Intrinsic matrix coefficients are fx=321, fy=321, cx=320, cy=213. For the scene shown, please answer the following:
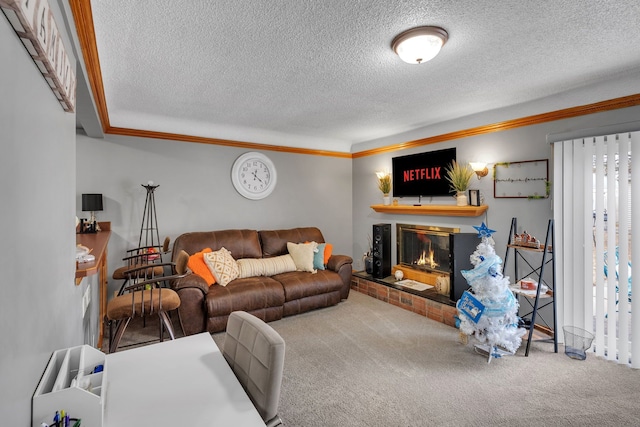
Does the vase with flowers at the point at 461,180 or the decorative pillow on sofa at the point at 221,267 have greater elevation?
the vase with flowers at the point at 461,180

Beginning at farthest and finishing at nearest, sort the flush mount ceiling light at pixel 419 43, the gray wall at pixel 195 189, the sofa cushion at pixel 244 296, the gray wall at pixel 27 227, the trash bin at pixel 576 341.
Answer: the gray wall at pixel 195 189, the sofa cushion at pixel 244 296, the trash bin at pixel 576 341, the flush mount ceiling light at pixel 419 43, the gray wall at pixel 27 227

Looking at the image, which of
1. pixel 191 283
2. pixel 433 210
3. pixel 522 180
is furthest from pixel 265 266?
pixel 522 180

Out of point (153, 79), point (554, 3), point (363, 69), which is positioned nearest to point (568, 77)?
point (554, 3)

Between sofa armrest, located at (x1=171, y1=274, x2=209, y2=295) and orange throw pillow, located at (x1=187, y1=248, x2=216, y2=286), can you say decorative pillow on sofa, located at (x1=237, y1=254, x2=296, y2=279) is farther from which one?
sofa armrest, located at (x1=171, y1=274, x2=209, y2=295)

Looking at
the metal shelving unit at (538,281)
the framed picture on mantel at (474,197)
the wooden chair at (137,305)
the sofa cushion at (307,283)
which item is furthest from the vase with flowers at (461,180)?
the wooden chair at (137,305)

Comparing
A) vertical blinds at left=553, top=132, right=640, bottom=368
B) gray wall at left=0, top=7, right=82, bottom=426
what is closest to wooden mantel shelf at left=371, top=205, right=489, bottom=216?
vertical blinds at left=553, top=132, right=640, bottom=368

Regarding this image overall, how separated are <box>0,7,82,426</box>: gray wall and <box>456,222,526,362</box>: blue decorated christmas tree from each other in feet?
9.66

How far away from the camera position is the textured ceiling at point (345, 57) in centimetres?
183

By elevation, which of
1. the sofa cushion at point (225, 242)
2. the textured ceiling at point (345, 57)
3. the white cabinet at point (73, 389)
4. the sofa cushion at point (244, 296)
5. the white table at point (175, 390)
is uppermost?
the textured ceiling at point (345, 57)

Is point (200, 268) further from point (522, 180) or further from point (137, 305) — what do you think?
point (522, 180)

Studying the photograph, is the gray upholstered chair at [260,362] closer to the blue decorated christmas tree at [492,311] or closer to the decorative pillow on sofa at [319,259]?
the blue decorated christmas tree at [492,311]

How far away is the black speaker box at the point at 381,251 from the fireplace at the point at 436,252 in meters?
0.17

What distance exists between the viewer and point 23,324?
802 mm

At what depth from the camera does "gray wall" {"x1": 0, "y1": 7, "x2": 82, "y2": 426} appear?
0.70 meters
